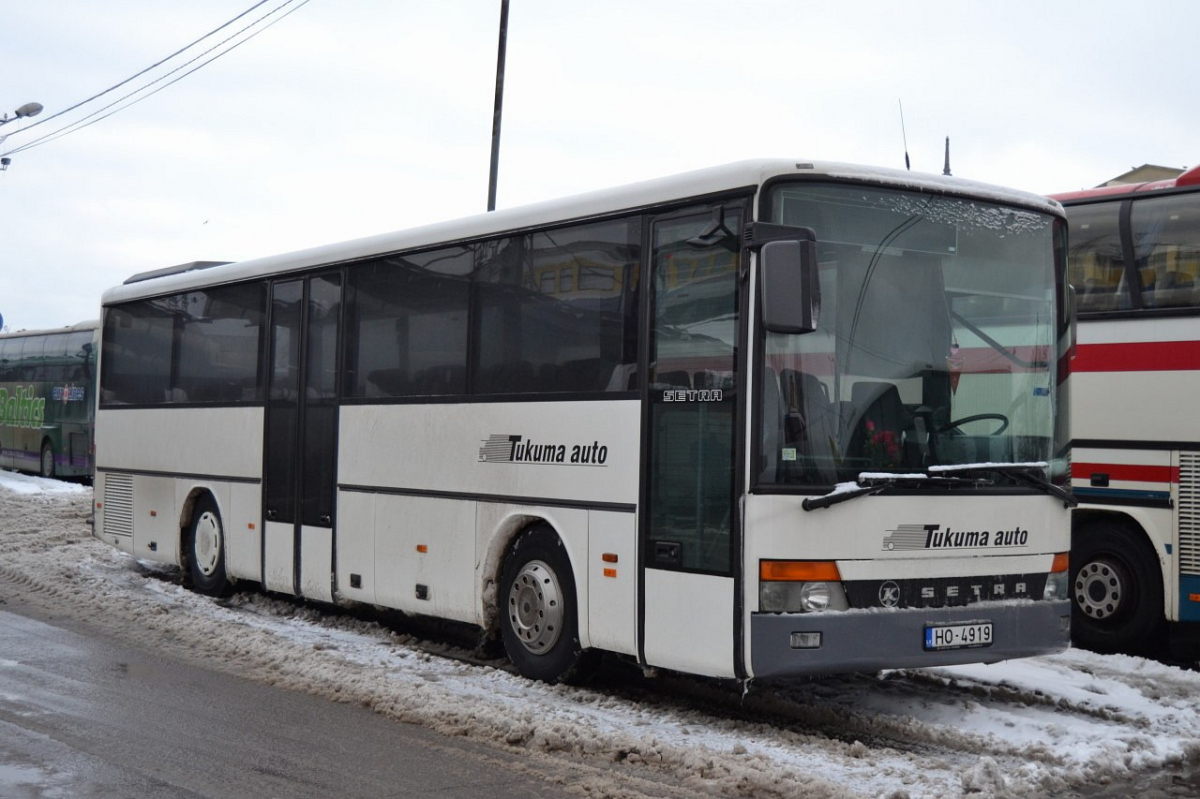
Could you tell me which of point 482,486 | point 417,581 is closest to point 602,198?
point 482,486

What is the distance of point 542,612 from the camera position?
364 inches

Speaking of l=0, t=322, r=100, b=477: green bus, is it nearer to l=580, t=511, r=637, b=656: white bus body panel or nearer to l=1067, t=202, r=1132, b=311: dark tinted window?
l=1067, t=202, r=1132, b=311: dark tinted window

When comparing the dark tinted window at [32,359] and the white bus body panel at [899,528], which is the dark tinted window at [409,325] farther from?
the dark tinted window at [32,359]

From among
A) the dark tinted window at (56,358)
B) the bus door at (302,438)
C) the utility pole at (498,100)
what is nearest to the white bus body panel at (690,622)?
the bus door at (302,438)

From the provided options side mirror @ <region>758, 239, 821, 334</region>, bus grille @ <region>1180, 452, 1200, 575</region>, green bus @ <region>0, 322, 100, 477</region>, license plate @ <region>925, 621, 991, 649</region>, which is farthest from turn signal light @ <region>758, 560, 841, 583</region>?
green bus @ <region>0, 322, 100, 477</region>

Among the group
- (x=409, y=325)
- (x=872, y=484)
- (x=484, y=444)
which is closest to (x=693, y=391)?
(x=872, y=484)

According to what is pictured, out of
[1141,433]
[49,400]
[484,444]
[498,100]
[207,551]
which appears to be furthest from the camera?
[49,400]

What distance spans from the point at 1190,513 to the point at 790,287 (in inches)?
202

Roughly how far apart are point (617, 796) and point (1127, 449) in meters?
6.59

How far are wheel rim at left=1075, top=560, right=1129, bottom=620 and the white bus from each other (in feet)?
10.3

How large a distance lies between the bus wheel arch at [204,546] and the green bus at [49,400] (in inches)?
738

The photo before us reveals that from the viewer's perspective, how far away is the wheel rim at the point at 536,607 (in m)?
9.16

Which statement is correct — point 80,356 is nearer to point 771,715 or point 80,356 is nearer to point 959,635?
point 771,715

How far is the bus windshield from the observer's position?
762 cm
